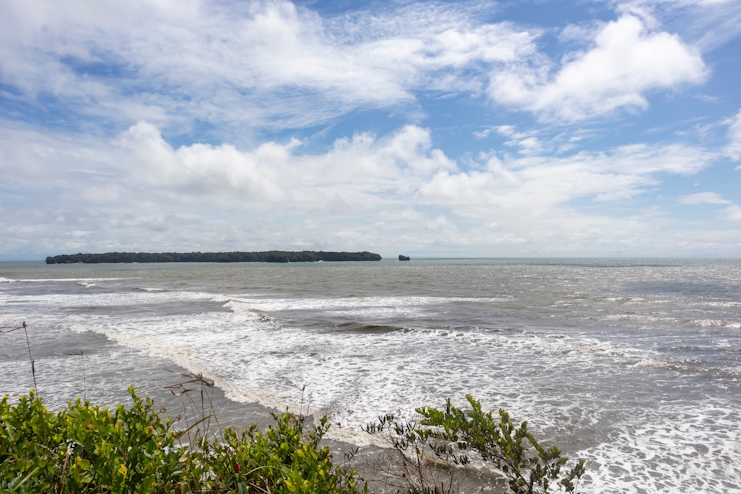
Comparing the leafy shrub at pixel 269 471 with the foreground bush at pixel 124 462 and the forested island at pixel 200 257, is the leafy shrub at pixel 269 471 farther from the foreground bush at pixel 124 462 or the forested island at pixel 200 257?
the forested island at pixel 200 257

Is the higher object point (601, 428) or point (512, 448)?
point (512, 448)

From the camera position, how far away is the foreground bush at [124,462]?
96.5 inches

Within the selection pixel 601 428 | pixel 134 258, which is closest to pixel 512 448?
pixel 601 428

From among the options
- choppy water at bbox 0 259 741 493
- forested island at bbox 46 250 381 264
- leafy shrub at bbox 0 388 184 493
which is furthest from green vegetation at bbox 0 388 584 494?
forested island at bbox 46 250 381 264

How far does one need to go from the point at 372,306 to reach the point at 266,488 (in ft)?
68.8

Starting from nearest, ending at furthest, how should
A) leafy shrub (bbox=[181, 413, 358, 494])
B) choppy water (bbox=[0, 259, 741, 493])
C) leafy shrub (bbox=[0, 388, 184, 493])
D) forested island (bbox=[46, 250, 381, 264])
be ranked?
leafy shrub (bbox=[0, 388, 184, 493]) < leafy shrub (bbox=[181, 413, 358, 494]) < choppy water (bbox=[0, 259, 741, 493]) < forested island (bbox=[46, 250, 381, 264])

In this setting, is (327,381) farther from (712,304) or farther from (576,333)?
(712,304)

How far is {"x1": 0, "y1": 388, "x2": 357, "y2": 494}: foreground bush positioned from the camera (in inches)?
96.5

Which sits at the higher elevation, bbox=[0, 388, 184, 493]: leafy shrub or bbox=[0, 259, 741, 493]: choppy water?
bbox=[0, 388, 184, 493]: leafy shrub

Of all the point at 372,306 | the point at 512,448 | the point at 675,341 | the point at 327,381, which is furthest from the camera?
the point at 372,306

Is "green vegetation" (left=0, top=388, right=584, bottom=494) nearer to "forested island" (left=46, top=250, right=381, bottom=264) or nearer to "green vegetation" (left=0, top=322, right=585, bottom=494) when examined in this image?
"green vegetation" (left=0, top=322, right=585, bottom=494)

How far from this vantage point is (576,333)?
15234 millimetres

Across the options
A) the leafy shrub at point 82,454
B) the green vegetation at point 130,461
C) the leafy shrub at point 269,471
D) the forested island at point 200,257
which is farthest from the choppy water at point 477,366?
the forested island at point 200,257

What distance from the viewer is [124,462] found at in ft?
8.72
